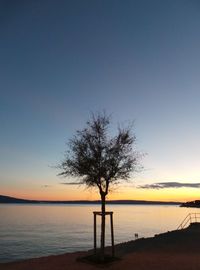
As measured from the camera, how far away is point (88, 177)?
2617cm

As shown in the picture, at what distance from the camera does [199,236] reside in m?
40.1

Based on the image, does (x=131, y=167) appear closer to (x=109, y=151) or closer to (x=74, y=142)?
(x=109, y=151)

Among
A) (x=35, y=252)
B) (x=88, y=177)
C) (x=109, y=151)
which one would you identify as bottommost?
(x=35, y=252)

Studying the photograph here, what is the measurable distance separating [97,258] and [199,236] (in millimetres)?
18867

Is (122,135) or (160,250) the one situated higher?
(122,135)

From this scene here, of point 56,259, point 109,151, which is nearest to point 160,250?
point 56,259

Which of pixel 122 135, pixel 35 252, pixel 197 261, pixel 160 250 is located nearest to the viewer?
pixel 197 261

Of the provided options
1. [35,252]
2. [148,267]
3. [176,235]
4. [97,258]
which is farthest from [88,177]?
[35,252]

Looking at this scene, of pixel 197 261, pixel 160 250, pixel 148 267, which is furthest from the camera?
pixel 160 250

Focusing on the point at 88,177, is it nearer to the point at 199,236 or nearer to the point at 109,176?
the point at 109,176

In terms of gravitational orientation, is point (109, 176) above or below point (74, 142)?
below

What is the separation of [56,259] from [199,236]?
18607mm

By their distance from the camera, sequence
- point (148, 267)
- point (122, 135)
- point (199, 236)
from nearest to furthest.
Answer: point (148, 267) → point (122, 135) → point (199, 236)

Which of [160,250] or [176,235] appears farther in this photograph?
[176,235]
